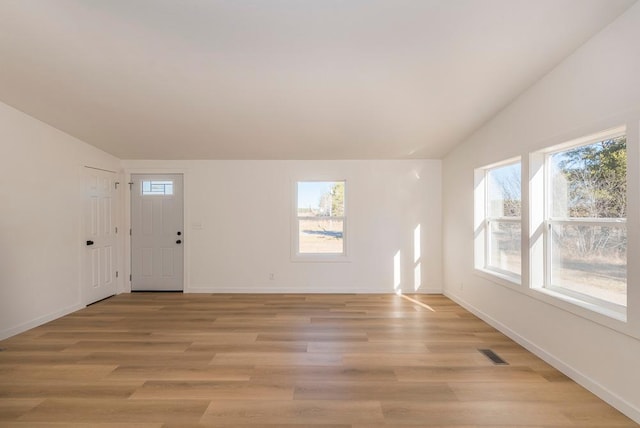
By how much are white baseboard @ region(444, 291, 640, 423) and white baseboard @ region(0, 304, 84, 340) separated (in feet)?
18.1

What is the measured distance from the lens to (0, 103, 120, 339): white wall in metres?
3.52

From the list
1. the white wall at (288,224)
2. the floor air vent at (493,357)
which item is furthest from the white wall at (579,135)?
the white wall at (288,224)

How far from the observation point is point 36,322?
12.6ft

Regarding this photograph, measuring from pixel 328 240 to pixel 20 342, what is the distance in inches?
162

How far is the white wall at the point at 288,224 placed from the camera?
5.48m

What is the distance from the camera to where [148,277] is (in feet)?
18.3

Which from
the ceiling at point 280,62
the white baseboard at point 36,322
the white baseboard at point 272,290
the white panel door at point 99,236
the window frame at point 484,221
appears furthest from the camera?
the white baseboard at point 272,290

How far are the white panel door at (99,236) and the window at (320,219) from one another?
122 inches

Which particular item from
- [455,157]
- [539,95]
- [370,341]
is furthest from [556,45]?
[370,341]

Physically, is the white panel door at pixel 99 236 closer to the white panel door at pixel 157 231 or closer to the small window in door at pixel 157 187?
the white panel door at pixel 157 231

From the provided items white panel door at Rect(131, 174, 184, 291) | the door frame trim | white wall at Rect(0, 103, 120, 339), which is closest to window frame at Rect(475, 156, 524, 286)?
the door frame trim

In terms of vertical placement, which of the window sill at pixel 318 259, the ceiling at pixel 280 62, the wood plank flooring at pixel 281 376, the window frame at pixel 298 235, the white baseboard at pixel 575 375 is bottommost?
the wood plank flooring at pixel 281 376

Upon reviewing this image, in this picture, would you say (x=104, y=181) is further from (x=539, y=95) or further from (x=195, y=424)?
(x=539, y=95)

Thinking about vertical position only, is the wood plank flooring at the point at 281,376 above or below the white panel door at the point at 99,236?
below
